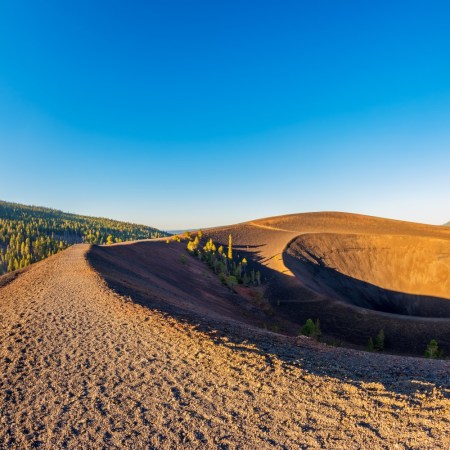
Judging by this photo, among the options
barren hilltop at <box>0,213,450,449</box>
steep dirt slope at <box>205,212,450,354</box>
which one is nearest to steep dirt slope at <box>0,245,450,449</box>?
barren hilltop at <box>0,213,450,449</box>

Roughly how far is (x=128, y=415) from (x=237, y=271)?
7500 cm

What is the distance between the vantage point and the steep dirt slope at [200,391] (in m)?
7.81

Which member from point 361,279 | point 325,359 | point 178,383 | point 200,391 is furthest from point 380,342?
point 361,279

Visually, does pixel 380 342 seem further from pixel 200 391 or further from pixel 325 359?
pixel 200 391

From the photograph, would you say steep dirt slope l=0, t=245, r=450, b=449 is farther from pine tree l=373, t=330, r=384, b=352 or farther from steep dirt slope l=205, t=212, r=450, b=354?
steep dirt slope l=205, t=212, r=450, b=354

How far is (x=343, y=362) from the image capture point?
13180 millimetres

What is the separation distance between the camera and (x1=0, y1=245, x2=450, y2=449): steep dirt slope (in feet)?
25.6

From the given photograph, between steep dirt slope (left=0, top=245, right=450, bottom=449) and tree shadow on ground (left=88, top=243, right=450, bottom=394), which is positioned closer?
steep dirt slope (left=0, top=245, right=450, bottom=449)

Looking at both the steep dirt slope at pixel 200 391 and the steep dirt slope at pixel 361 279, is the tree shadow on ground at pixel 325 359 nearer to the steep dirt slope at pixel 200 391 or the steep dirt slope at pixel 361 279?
the steep dirt slope at pixel 200 391

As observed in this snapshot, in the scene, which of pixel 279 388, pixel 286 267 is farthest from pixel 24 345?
pixel 286 267

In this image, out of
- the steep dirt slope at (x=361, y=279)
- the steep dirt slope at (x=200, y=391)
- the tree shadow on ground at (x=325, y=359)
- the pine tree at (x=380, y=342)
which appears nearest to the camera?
the steep dirt slope at (x=200, y=391)

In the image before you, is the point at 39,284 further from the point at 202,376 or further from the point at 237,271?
the point at 237,271

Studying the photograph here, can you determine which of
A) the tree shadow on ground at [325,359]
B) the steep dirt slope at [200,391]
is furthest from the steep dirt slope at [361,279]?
the steep dirt slope at [200,391]

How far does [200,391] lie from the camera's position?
10.0 m
